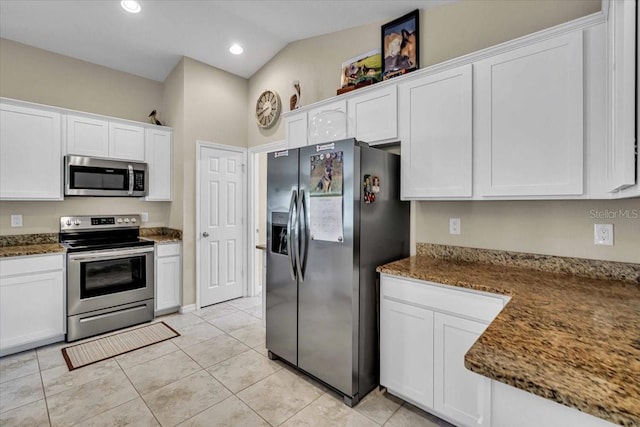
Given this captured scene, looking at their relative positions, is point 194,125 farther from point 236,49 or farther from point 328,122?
point 328,122

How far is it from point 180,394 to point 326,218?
1637 mm

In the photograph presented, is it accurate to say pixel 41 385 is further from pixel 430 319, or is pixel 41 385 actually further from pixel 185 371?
pixel 430 319

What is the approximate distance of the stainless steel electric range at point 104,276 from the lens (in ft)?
9.77

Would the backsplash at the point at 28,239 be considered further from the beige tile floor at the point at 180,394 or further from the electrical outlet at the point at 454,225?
the electrical outlet at the point at 454,225

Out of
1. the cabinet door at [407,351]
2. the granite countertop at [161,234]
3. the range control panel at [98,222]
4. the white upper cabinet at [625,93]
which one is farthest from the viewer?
the granite countertop at [161,234]

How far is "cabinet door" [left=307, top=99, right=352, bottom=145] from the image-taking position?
2641 mm

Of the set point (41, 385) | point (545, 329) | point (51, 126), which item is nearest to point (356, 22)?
point (545, 329)

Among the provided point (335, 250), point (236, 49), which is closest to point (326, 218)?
point (335, 250)

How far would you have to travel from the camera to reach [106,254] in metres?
3.14

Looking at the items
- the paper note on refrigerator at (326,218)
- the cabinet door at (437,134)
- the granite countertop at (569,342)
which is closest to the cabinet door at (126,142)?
the paper note on refrigerator at (326,218)

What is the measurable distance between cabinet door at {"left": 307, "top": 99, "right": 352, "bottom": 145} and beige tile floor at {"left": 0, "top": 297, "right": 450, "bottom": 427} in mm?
2042

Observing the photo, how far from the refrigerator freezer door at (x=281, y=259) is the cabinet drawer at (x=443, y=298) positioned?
777 mm

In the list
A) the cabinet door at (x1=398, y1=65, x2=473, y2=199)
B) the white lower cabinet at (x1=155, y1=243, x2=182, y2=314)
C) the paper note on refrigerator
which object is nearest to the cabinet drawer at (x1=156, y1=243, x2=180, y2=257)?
the white lower cabinet at (x1=155, y1=243, x2=182, y2=314)

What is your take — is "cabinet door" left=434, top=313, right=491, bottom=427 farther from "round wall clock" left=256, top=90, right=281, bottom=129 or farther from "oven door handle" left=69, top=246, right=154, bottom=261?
"oven door handle" left=69, top=246, right=154, bottom=261
